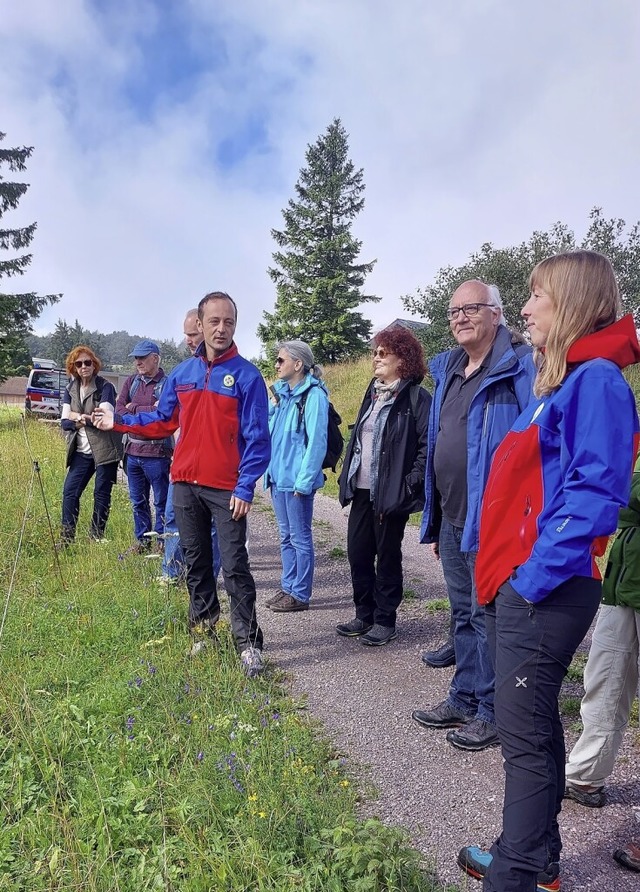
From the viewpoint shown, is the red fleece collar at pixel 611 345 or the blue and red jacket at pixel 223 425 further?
the blue and red jacket at pixel 223 425

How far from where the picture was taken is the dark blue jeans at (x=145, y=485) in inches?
242

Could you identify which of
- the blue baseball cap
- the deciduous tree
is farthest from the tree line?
the blue baseball cap

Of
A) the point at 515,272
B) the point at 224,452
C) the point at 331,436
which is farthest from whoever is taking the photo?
the point at 515,272

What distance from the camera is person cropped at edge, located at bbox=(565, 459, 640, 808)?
265cm

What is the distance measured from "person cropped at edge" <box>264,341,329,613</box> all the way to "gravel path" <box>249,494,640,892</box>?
1.00ft

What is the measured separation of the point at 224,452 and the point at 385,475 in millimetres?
1201

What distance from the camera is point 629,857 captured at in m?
2.38

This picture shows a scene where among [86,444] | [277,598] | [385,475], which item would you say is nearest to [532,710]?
[385,475]

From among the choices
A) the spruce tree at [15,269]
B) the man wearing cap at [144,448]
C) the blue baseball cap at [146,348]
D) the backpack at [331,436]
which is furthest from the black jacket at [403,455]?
the spruce tree at [15,269]

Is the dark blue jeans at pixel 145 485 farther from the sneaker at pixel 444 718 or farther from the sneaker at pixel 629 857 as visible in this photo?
the sneaker at pixel 629 857

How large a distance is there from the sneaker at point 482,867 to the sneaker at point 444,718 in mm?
1003

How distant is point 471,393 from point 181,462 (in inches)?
72.1

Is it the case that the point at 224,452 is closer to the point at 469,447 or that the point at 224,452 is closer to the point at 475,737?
the point at 469,447

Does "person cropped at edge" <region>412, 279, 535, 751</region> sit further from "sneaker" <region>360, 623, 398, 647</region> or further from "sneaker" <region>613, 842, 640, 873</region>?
"sneaker" <region>360, 623, 398, 647</region>
